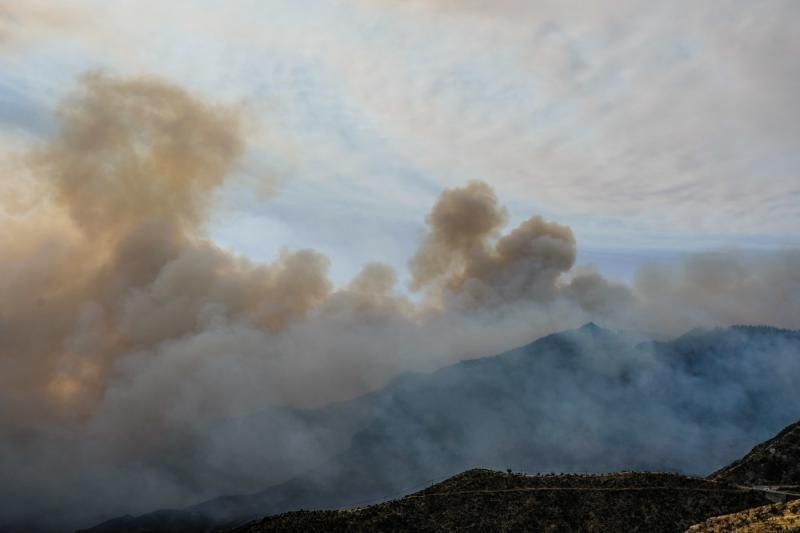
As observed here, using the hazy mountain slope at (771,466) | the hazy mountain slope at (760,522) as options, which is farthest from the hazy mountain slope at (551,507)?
the hazy mountain slope at (760,522)

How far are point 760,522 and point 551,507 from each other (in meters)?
33.6

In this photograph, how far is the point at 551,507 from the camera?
309ft

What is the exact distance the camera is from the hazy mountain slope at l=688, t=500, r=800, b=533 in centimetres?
6344

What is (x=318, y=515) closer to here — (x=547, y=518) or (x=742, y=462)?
(x=547, y=518)

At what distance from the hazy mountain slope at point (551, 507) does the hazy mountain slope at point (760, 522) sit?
1348 cm

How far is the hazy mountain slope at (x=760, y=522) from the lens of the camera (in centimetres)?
6344

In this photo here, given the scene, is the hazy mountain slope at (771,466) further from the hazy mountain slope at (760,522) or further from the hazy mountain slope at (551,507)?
the hazy mountain slope at (760,522)

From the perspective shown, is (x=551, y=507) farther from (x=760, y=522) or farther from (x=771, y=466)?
(x=771, y=466)

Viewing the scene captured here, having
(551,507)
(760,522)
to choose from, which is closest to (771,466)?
(551,507)

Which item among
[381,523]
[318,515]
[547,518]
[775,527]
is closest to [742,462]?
[547,518]

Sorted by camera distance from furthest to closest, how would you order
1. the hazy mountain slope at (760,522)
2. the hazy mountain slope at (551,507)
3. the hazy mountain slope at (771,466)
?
1. the hazy mountain slope at (771,466)
2. the hazy mountain slope at (551,507)
3. the hazy mountain slope at (760,522)

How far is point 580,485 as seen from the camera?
100 m

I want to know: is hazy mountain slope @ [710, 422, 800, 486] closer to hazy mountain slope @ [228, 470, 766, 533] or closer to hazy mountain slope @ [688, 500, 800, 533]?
hazy mountain slope @ [228, 470, 766, 533]

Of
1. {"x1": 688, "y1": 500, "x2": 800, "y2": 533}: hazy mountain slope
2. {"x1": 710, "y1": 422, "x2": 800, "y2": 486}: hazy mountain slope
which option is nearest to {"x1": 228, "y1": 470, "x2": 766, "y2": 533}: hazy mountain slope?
{"x1": 710, "y1": 422, "x2": 800, "y2": 486}: hazy mountain slope
